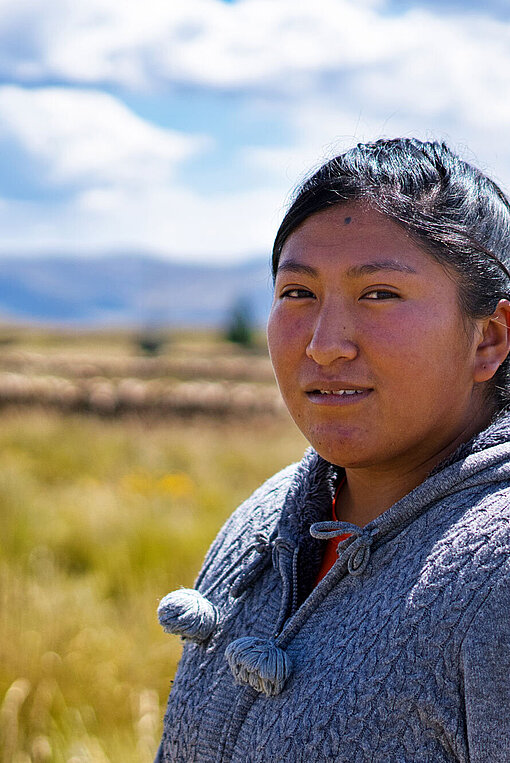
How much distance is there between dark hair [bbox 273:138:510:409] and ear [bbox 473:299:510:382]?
2cm

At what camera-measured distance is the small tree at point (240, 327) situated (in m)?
67.9

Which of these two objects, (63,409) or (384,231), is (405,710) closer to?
(384,231)

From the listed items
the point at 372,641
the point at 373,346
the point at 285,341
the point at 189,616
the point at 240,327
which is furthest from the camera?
the point at 240,327

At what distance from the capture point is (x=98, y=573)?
5.27 meters

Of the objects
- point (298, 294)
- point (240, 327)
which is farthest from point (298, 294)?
point (240, 327)

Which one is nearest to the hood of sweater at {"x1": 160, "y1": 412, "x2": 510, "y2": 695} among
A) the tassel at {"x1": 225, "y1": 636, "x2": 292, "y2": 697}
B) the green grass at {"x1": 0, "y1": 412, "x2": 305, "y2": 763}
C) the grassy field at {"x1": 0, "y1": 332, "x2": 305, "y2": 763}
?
the tassel at {"x1": 225, "y1": 636, "x2": 292, "y2": 697}

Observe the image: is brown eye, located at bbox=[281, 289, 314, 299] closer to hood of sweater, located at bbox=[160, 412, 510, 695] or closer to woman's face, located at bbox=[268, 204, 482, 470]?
woman's face, located at bbox=[268, 204, 482, 470]

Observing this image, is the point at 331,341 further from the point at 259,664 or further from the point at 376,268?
the point at 259,664

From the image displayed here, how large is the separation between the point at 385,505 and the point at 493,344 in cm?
36

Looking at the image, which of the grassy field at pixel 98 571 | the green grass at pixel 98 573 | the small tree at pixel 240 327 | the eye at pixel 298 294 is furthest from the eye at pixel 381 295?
the small tree at pixel 240 327

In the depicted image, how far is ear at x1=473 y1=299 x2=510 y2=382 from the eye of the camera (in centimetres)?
145

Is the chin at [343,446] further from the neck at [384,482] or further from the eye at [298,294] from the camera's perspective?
the eye at [298,294]

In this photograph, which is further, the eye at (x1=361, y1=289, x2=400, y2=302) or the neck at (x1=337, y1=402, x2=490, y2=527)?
the neck at (x1=337, y1=402, x2=490, y2=527)

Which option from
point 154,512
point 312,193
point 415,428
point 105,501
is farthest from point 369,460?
point 105,501
